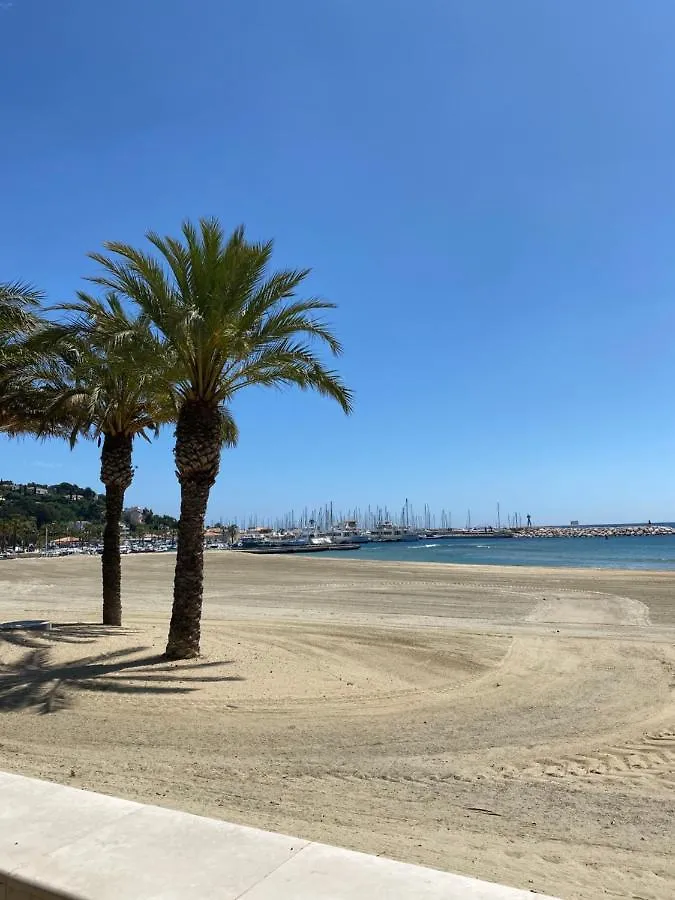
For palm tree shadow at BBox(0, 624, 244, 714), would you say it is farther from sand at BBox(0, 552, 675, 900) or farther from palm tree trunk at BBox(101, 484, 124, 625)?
palm tree trunk at BBox(101, 484, 124, 625)

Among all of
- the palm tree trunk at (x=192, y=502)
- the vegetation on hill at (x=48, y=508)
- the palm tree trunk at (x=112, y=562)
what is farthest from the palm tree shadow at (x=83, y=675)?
the vegetation on hill at (x=48, y=508)

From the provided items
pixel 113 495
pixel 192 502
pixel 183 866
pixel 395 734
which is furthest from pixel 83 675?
pixel 183 866

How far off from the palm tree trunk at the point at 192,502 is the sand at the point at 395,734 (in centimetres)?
65

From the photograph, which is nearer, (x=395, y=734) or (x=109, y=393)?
(x=395, y=734)

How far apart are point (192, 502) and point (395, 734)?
19.3ft

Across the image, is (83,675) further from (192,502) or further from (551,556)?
(551,556)

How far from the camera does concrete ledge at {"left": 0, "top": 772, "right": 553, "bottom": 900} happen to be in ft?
10.1

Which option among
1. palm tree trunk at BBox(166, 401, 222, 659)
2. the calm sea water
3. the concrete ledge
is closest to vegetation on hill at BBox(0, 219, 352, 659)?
palm tree trunk at BBox(166, 401, 222, 659)

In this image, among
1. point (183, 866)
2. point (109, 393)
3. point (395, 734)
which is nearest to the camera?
point (183, 866)

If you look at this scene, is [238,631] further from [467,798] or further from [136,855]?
[136,855]

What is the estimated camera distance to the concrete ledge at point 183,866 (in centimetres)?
309

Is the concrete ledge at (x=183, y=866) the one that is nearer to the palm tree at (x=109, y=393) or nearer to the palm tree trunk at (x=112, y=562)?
the palm tree at (x=109, y=393)

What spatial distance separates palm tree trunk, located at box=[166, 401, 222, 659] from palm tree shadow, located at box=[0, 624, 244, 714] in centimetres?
69

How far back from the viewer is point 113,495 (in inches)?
614
